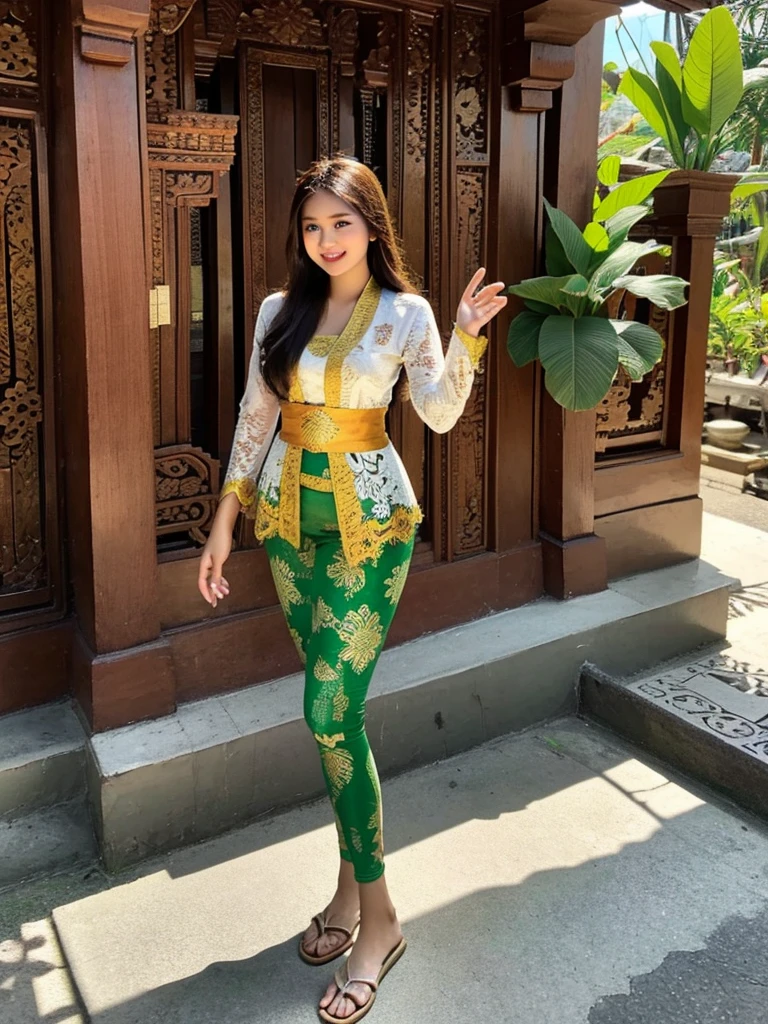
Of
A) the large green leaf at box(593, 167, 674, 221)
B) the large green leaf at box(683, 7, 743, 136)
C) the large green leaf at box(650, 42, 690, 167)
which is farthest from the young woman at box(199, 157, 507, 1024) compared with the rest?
the large green leaf at box(650, 42, 690, 167)

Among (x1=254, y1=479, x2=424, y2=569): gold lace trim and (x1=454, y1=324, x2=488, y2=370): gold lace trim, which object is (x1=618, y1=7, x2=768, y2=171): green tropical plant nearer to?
(x1=454, y1=324, x2=488, y2=370): gold lace trim

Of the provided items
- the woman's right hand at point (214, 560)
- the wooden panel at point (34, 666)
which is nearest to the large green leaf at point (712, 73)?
the woman's right hand at point (214, 560)

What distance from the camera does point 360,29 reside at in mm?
3621

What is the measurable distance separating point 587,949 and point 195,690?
1.60 m

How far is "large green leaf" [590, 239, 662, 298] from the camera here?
382cm

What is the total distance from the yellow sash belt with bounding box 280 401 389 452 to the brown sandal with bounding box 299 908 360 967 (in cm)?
134

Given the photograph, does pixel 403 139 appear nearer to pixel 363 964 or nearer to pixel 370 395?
pixel 370 395

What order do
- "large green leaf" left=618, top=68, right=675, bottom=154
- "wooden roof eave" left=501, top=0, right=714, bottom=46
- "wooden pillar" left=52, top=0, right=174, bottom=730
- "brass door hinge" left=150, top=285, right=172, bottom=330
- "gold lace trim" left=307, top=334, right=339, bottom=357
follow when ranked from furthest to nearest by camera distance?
"large green leaf" left=618, top=68, right=675, bottom=154 < "wooden roof eave" left=501, top=0, right=714, bottom=46 < "brass door hinge" left=150, top=285, right=172, bottom=330 < "wooden pillar" left=52, top=0, right=174, bottom=730 < "gold lace trim" left=307, top=334, right=339, bottom=357

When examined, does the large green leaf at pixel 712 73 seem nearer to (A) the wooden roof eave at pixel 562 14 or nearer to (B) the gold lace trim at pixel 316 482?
(A) the wooden roof eave at pixel 562 14

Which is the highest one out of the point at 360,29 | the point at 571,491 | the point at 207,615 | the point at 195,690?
the point at 360,29

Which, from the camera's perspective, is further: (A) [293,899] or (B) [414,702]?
(B) [414,702]

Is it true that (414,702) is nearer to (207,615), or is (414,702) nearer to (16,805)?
(207,615)

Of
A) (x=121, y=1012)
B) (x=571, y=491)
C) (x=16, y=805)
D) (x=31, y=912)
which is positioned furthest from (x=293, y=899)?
(x=571, y=491)

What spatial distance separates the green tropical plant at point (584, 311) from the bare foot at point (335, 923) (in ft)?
6.61
